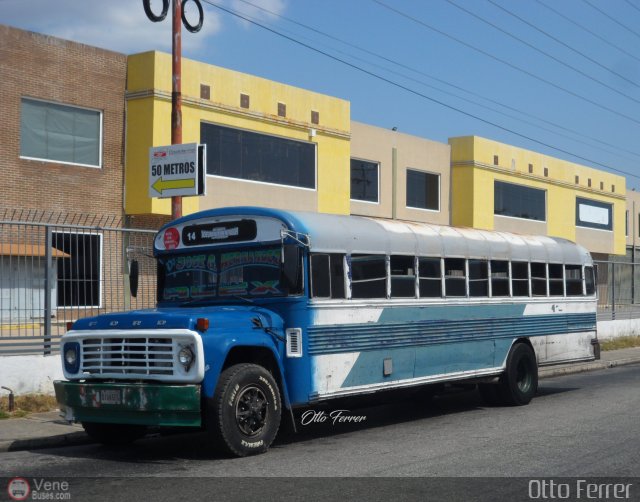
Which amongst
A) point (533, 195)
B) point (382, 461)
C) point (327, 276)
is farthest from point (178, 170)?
point (533, 195)

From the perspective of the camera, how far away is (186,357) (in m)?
9.18

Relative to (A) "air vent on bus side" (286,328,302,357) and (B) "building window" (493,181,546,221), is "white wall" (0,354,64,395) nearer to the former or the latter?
(A) "air vent on bus side" (286,328,302,357)

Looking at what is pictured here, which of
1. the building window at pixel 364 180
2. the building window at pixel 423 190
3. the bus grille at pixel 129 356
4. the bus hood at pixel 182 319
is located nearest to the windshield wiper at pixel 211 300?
the bus hood at pixel 182 319

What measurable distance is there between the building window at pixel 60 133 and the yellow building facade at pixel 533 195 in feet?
63.2

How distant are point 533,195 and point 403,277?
3555cm

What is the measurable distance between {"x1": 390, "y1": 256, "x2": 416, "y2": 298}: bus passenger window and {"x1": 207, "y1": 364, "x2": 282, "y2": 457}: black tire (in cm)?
269

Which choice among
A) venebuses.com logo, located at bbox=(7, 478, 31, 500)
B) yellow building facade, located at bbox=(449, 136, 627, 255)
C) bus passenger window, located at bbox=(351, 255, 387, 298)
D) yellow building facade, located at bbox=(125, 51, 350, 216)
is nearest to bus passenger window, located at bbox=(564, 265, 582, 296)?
bus passenger window, located at bbox=(351, 255, 387, 298)

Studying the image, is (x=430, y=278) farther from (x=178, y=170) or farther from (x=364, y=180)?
(x=364, y=180)

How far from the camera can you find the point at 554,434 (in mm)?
11086

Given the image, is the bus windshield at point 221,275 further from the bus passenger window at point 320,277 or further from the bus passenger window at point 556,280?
the bus passenger window at point 556,280

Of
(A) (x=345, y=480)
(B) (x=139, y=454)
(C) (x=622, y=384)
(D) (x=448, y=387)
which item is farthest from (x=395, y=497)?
(C) (x=622, y=384)

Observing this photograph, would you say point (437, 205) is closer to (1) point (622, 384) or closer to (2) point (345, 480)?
(1) point (622, 384)

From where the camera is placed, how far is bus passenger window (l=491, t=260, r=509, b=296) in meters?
14.1

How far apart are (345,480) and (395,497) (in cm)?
82
